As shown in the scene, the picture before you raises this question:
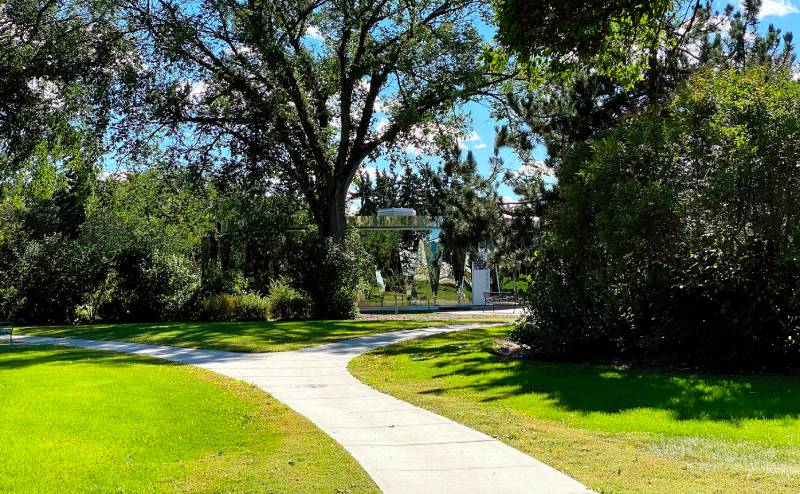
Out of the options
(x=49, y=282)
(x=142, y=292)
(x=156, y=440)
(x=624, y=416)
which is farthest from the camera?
(x=142, y=292)

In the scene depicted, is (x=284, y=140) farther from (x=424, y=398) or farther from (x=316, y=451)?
(x=316, y=451)

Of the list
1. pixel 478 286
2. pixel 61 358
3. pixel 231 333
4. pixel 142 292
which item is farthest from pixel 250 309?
pixel 478 286

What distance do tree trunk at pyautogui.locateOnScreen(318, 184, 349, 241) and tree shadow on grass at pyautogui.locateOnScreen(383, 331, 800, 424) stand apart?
12.6m

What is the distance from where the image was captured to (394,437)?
657cm

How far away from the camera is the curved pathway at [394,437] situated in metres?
5.08

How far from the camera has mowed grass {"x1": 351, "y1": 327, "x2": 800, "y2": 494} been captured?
Answer: 537 centimetres

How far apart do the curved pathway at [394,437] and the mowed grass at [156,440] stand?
0.26 metres

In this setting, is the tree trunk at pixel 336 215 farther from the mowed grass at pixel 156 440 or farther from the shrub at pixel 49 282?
the mowed grass at pixel 156 440

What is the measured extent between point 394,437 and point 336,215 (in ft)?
61.0

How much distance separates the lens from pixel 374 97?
80.2 feet

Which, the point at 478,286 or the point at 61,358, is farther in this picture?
the point at 478,286

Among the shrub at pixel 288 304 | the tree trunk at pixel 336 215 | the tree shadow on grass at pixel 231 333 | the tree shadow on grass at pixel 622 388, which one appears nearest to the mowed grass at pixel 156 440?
the tree shadow on grass at pixel 622 388

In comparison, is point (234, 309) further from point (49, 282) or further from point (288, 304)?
point (49, 282)

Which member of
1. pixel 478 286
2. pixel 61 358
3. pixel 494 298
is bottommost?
pixel 61 358
